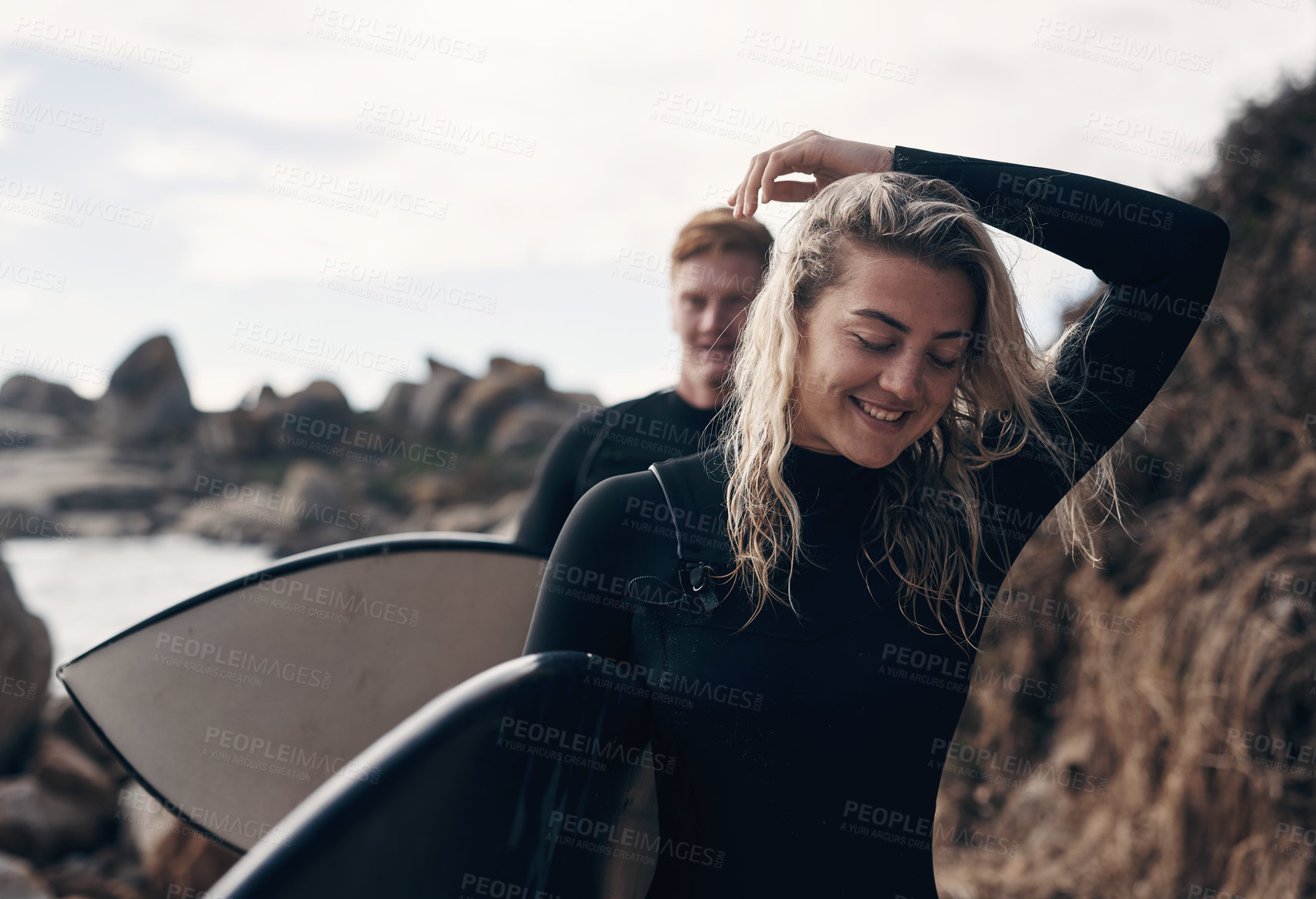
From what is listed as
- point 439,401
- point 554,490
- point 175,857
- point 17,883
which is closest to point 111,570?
point 439,401

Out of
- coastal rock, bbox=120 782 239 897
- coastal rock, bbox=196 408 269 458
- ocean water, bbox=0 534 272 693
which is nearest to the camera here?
coastal rock, bbox=120 782 239 897

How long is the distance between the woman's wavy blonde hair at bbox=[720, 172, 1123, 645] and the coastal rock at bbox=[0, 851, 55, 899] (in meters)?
4.67

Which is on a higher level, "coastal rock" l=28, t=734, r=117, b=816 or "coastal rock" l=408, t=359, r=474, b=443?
"coastal rock" l=408, t=359, r=474, b=443

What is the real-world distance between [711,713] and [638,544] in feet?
0.77

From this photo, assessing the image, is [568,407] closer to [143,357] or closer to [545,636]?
[143,357]

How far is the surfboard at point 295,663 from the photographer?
1.72 metres

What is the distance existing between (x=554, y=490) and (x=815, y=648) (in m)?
0.88

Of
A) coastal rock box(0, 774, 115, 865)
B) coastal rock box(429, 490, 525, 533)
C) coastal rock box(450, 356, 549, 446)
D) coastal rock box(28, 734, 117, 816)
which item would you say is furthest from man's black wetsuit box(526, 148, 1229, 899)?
coastal rock box(450, 356, 549, 446)

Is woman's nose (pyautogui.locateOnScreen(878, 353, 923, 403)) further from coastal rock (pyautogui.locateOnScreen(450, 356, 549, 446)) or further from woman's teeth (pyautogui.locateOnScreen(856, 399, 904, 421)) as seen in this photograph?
coastal rock (pyautogui.locateOnScreen(450, 356, 549, 446))

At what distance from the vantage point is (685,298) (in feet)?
6.08

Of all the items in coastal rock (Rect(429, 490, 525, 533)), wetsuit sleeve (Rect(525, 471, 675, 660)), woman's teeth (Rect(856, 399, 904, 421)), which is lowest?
coastal rock (Rect(429, 490, 525, 533))

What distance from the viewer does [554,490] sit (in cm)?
179

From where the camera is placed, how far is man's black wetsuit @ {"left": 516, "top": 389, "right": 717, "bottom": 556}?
1.75 m

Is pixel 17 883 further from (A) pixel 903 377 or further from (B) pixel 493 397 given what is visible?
(B) pixel 493 397
